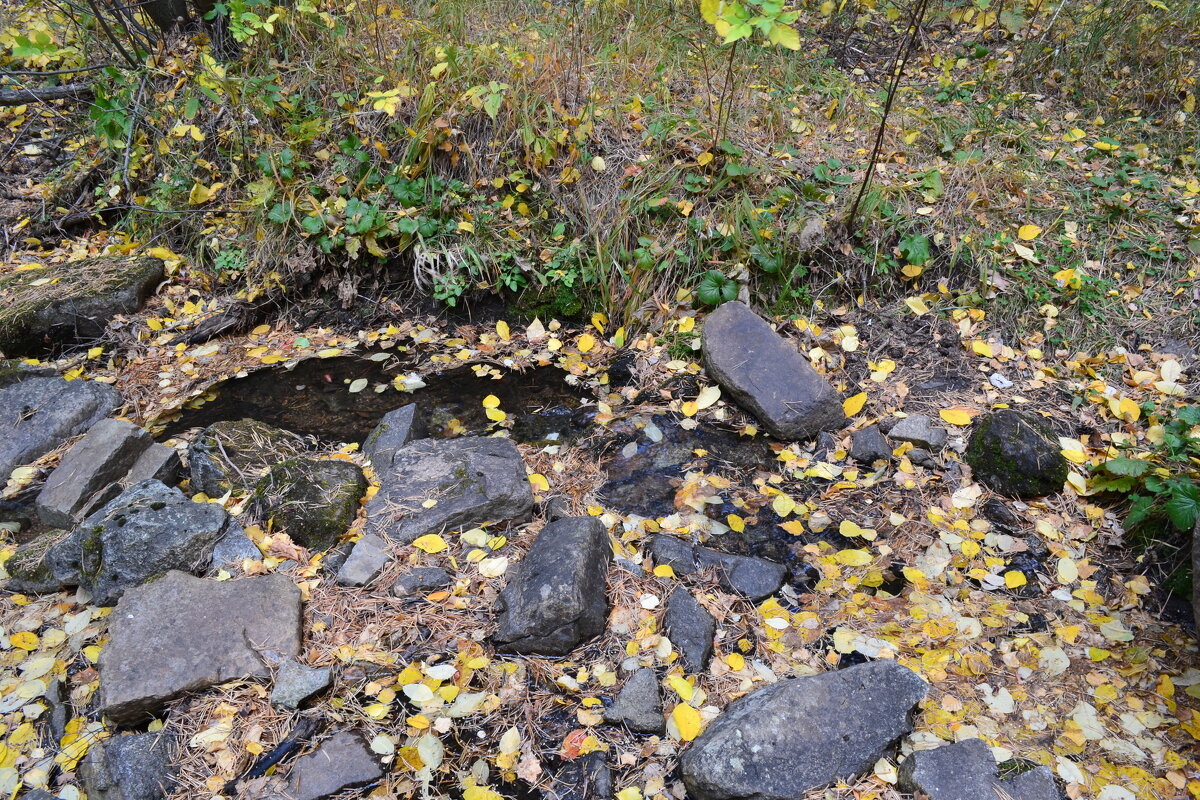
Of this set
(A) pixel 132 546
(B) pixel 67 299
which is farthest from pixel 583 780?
(B) pixel 67 299

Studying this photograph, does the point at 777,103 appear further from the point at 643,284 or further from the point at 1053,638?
the point at 1053,638

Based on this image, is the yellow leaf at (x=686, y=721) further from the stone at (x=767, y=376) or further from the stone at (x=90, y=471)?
the stone at (x=90, y=471)

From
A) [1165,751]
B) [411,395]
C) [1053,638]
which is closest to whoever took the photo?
[1165,751]

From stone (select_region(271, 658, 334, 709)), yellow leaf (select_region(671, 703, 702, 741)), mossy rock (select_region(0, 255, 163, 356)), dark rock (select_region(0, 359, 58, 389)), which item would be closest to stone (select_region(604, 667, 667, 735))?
yellow leaf (select_region(671, 703, 702, 741))

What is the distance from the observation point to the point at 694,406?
3.22m

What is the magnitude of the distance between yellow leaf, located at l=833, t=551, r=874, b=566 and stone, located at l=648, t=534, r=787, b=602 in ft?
0.69

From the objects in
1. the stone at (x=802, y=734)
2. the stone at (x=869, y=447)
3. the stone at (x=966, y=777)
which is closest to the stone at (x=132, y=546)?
the stone at (x=802, y=734)

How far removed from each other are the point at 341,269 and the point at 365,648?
2.47 metres

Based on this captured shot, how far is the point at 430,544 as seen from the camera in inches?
99.7

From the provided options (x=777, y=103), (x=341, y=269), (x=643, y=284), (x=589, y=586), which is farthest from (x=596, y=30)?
(x=589, y=586)

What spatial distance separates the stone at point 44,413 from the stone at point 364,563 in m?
1.75

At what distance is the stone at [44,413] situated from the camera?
3125 mm

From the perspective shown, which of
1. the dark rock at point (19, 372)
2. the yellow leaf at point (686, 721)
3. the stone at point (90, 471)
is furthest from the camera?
the dark rock at point (19, 372)

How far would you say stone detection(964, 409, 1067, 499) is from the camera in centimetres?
264
